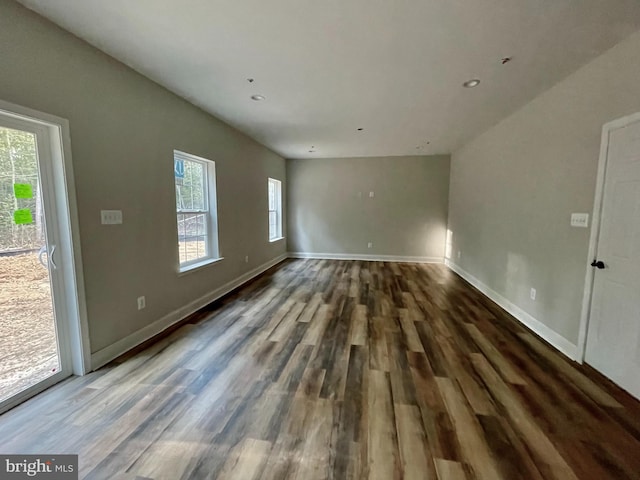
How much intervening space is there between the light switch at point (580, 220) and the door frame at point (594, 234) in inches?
2.6

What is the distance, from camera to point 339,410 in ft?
5.78

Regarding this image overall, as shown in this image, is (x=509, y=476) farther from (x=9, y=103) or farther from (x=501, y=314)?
(x=9, y=103)

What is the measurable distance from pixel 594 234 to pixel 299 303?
3.16m

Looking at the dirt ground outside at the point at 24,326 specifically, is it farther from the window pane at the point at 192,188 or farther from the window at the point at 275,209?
the window at the point at 275,209

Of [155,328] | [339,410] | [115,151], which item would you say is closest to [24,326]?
[155,328]

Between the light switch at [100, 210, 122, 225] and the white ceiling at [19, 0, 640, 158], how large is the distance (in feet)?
4.28

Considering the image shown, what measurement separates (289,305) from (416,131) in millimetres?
3423

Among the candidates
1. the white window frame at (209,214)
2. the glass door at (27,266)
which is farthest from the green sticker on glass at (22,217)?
the white window frame at (209,214)

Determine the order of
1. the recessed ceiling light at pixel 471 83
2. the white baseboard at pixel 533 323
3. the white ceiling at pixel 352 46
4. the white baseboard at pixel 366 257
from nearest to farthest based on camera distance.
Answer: the white ceiling at pixel 352 46 < the white baseboard at pixel 533 323 < the recessed ceiling light at pixel 471 83 < the white baseboard at pixel 366 257

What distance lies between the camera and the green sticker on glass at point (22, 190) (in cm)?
175

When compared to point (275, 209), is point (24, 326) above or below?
below

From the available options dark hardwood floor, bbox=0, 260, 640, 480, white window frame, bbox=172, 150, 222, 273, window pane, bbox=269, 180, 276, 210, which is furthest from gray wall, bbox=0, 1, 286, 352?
window pane, bbox=269, 180, 276, 210

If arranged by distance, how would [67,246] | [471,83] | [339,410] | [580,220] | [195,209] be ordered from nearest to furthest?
[339,410]
[67,246]
[580,220]
[471,83]
[195,209]

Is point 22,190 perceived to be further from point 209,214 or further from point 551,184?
point 551,184
